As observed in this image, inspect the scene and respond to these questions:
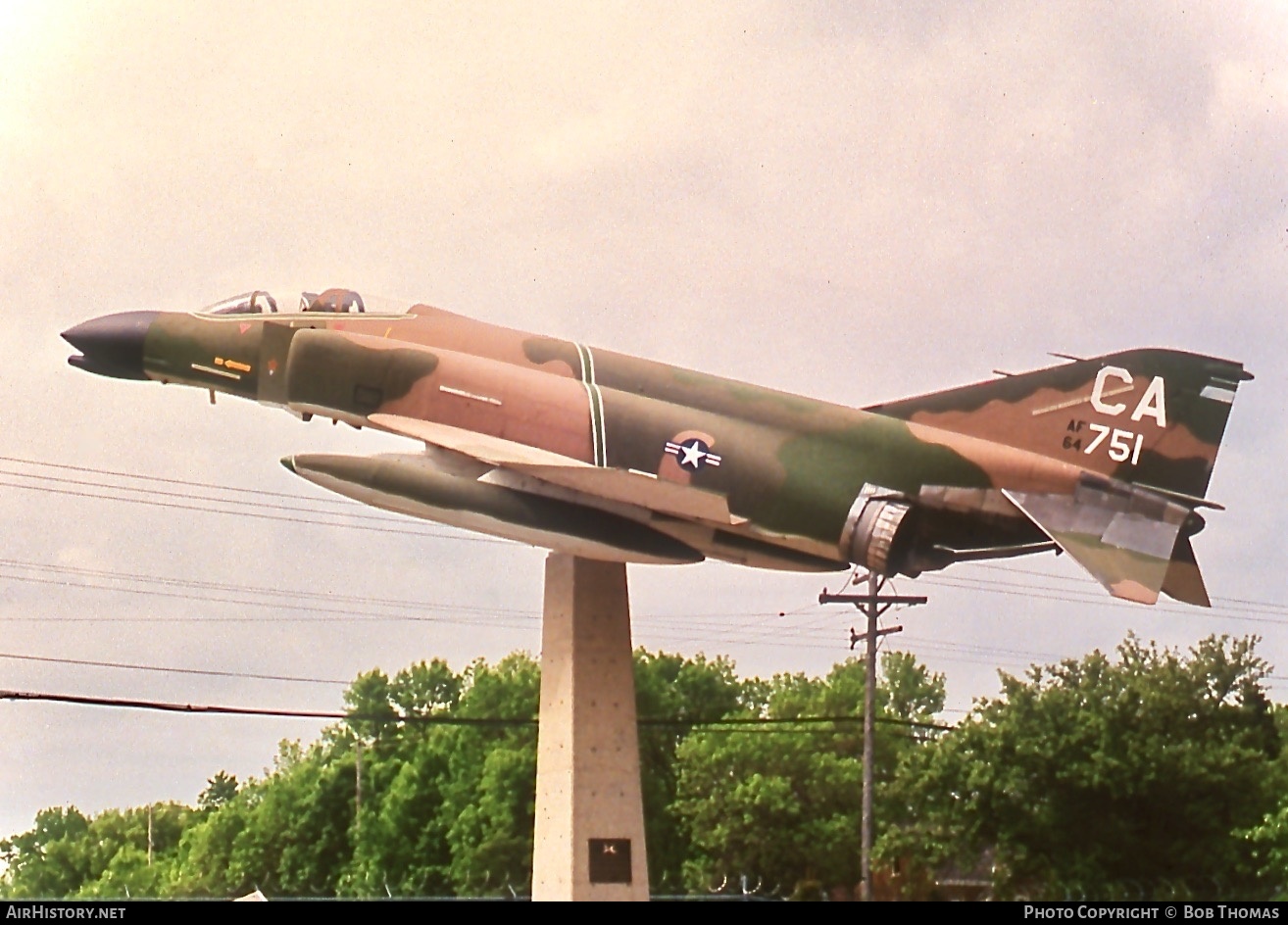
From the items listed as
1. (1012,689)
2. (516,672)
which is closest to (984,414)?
(1012,689)

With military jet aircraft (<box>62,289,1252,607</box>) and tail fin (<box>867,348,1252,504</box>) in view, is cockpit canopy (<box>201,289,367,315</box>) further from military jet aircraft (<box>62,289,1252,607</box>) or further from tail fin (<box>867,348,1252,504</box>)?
tail fin (<box>867,348,1252,504</box>)

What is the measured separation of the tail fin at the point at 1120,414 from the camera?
16484 millimetres

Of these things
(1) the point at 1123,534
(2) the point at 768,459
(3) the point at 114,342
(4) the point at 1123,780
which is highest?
(3) the point at 114,342

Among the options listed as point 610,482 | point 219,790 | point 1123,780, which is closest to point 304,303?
point 610,482

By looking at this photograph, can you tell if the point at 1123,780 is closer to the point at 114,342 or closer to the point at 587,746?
the point at 587,746

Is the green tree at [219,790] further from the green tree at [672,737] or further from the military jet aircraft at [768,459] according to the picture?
→ the military jet aircraft at [768,459]

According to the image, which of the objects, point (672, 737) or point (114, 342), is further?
point (672, 737)

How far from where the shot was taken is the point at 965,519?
16406mm

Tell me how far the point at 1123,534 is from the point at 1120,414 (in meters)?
1.51

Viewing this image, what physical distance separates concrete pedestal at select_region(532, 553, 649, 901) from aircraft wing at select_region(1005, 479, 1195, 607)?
4.66 meters

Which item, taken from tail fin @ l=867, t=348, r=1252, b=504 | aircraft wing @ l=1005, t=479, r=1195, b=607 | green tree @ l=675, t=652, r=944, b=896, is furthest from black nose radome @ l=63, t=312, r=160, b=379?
green tree @ l=675, t=652, r=944, b=896

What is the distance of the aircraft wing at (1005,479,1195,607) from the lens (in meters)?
15.5

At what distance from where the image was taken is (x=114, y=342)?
1805 centimetres
